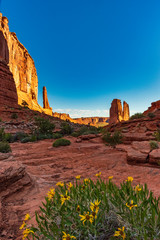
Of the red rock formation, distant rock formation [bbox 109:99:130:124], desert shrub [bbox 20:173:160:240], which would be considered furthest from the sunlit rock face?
the red rock formation

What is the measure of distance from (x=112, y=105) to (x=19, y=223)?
6516 centimetres

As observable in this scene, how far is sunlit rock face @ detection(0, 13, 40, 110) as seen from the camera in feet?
130

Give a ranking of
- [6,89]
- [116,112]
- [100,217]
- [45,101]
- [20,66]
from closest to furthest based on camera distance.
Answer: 1. [100,217]
2. [6,89]
3. [20,66]
4. [116,112]
5. [45,101]

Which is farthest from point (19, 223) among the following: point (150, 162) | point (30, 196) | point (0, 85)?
point (0, 85)

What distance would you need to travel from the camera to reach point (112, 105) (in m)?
63.9

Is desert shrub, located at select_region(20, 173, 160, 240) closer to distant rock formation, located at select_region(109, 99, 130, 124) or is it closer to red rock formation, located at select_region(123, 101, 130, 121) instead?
distant rock formation, located at select_region(109, 99, 130, 124)

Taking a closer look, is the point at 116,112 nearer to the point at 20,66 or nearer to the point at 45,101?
the point at 45,101

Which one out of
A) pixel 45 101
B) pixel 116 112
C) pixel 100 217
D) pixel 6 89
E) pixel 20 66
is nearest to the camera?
pixel 100 217

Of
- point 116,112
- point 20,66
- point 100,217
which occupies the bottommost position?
point 100,217

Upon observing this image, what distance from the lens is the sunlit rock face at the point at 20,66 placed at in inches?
1559

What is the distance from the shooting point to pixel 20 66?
152ft

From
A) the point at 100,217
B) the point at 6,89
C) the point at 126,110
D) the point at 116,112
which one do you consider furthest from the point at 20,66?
the point at 126,110

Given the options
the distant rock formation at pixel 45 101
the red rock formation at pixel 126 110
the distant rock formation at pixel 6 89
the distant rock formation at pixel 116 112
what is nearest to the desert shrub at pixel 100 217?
the distant rock formation at pixel 6 89

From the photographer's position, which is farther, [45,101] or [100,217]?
[45,101]
